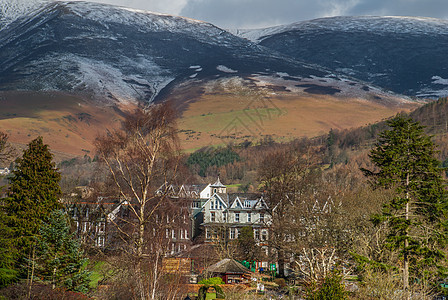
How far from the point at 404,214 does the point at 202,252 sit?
94.7 ft

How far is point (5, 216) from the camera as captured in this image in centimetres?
3028

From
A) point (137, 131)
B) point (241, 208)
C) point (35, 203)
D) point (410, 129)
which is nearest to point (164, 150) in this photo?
point (137, 131)

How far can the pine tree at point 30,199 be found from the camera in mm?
31422

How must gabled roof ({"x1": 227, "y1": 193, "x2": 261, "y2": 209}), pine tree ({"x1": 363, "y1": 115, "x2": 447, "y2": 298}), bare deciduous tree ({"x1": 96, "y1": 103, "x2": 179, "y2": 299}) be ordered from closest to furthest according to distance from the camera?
pine tree ({"x1": 363, "y1": 115, "x2": 447, "y2": 298}) < bare deciduous tree ({"x1": 96, "y1": 103, "x2": 179, "y2": 299}) < gabled roof ({"x1": 227, "y1": 193, "x2": 261, "y2": 209})

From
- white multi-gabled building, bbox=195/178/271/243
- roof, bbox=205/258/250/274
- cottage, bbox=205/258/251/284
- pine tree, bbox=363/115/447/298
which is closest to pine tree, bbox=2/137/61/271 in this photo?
roof, bbox=205/258/250/274

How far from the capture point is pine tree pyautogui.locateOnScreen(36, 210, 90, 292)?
96.7ft

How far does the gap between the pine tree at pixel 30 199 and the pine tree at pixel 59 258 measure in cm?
98

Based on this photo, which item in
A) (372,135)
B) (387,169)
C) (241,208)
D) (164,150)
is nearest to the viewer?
(164,150)

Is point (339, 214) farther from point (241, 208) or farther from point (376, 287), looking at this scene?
point (241, 208)

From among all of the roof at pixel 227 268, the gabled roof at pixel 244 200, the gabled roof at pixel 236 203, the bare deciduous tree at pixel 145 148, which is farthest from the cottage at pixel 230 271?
the gabled roof at pixel 236 203

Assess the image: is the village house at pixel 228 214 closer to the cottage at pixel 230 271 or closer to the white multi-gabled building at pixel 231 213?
the white multi-gabled building at pixel 231 213

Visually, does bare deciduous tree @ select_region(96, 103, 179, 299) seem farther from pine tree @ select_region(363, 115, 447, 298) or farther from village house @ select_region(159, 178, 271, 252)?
village house @ select_region(159, 178, 271, 252)

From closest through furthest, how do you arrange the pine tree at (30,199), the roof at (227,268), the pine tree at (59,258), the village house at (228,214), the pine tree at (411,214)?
the pine tree at (59,258) → the pine tree at (411,214) → the pine tree at (30,199) → the roof at (227,268) → the village house at (228,214)

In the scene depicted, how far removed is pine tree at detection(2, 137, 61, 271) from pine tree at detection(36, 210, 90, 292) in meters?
0.98
